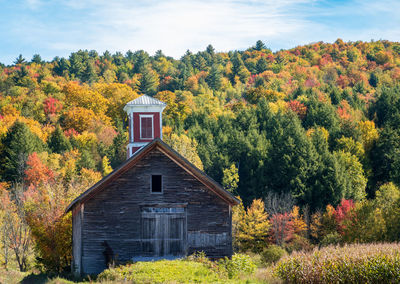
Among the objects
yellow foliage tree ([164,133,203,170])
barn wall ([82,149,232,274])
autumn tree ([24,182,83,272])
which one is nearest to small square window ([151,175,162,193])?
barn wall ([82,149,232,274])

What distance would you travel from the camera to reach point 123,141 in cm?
9475

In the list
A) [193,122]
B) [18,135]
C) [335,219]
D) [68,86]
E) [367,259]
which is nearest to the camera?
[367,259]

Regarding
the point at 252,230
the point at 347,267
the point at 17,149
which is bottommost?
the point at 252,230

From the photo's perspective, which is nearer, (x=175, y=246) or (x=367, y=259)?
(x=367, y=259)

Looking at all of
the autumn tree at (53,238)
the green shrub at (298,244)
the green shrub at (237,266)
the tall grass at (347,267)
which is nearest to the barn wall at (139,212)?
the green shrub at (237,266)

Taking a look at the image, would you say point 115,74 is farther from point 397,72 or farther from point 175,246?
point 175,246

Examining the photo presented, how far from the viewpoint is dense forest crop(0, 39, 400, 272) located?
73.1m

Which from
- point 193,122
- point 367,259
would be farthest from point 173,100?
point 367,259

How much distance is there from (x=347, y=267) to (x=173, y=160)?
37.6 ft

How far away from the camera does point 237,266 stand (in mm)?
29484

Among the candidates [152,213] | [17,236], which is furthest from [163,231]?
[17,236]

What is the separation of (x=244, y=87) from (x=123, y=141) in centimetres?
A: 7516

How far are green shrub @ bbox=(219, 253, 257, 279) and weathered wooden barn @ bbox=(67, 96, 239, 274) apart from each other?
50.8 inches

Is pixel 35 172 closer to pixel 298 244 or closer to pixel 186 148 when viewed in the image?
pixel 186 148
